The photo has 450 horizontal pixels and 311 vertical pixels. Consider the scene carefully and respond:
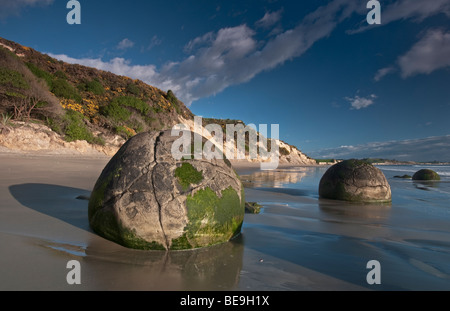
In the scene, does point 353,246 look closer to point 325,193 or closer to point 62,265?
point 62,265

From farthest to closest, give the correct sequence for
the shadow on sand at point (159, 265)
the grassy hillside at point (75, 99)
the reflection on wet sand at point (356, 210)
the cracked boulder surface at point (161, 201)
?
the grassy hillside at point (75, 99) < the reflection on wet sand at point (356, 210) < the cracked boulder surface at point (161, 201) < the shadow on sand at point (159, 265)

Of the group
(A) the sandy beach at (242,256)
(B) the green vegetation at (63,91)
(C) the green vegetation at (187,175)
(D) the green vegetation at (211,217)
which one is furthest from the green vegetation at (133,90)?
(D) the green vegetation at (211,217)

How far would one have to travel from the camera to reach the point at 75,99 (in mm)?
19938

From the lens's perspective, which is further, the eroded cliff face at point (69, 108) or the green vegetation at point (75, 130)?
the green vegetation at point (75, 130)

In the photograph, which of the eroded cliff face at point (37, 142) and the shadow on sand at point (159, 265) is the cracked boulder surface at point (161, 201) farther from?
the eroded cliff face at point (37, 142)

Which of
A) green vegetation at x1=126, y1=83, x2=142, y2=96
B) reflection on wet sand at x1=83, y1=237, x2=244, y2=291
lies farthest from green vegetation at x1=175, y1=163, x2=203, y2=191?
green vegetation at x1=126, y1=83, x2=142, y2=96

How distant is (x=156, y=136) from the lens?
3186mm

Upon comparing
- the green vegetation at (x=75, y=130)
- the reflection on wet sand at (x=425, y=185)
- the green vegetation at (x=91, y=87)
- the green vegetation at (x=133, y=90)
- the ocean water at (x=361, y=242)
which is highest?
the green vegetation at (x=133, y=90)

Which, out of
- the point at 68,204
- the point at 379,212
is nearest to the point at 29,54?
the point at 68,204

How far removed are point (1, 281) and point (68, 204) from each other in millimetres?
2790

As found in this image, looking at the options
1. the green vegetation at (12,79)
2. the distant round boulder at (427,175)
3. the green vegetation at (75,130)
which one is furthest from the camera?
the distant round boulder at (427,175)

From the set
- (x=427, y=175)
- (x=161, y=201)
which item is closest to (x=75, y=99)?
(x=161, y=201)

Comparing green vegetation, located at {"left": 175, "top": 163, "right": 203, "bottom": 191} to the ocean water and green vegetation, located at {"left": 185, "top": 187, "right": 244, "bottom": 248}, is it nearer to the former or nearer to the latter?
green vegetation, located at {"left": 185, "top": 187, "right": 244, "bottom": 248}

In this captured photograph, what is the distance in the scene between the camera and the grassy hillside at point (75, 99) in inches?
545
